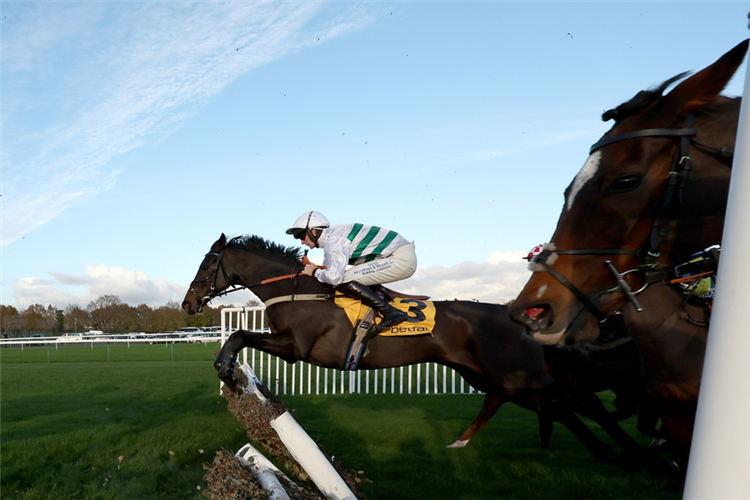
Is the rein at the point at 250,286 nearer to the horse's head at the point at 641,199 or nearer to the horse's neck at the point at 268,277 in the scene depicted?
the horse's neck at the point at 268,277

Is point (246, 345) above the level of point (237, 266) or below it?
below

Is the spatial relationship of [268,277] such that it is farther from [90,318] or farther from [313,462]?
[90,318]

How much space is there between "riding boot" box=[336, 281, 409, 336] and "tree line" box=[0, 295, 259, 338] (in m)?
69.3

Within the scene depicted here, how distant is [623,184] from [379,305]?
3807 mm

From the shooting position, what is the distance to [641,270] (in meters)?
1.71

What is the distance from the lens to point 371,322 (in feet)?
17.6

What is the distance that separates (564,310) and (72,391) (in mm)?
12391

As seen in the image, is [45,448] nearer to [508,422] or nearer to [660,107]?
[508,422]

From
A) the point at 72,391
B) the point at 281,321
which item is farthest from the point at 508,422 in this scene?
the point at 72,391

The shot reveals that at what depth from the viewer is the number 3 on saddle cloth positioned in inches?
212

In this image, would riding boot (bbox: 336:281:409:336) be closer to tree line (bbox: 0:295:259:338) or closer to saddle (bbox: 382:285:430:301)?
saddle (bbox: 382:285:430:301)

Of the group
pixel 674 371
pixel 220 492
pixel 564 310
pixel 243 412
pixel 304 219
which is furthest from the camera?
pixel 304 219

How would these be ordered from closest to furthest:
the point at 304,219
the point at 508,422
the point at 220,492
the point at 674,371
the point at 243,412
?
the point at 674,371 → the point at 220,492 → the point at 243,412 → the point at 304,219 → the point at 508,422

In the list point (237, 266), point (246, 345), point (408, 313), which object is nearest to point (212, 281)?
point (237, 266)
